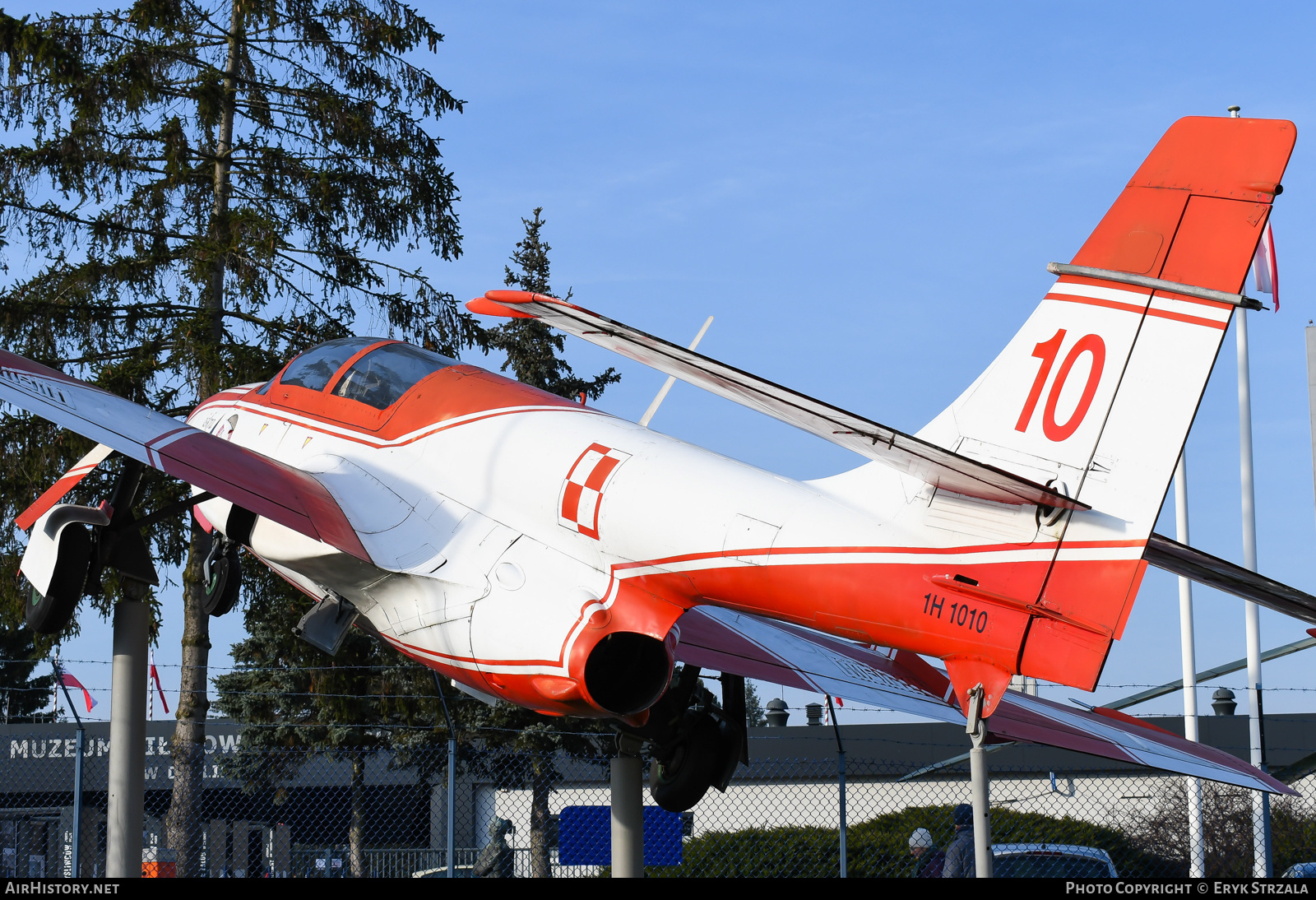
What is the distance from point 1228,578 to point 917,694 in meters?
3.80

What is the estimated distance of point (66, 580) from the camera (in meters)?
8.89

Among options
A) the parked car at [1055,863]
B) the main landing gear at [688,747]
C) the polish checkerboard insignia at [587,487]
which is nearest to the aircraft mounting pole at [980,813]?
the polish checkerboard insignia at [587,487]

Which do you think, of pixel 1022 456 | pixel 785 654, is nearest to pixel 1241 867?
pixel 785 654

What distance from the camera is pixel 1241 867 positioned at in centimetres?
1759

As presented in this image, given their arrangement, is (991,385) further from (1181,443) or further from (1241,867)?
(1241,867)

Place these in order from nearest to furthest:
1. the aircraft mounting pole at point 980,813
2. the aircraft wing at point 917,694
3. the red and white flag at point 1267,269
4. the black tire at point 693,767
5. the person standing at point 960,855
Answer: the aircraft mounting pole at point 980,813 → the aircraft wing at point 917,694 → the black tire at point 693,767 → the person standing at point 960,855 → the red and white flag at point 1267,269

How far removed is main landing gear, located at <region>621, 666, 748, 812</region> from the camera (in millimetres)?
9461

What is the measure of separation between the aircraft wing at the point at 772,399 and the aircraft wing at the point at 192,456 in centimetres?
356

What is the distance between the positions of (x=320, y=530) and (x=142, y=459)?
1.34m

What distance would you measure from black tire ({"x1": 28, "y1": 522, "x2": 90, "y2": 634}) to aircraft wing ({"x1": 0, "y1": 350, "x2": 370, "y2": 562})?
2.47 ft

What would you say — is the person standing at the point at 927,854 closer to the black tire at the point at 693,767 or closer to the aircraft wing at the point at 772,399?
the black tire at the point at 693,767

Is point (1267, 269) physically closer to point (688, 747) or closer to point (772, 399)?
point (688, 747)

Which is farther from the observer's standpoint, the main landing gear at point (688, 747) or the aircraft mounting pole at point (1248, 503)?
the aircraft mounting pole at point (1248, 503)

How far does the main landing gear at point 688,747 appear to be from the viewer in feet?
31.0
